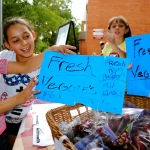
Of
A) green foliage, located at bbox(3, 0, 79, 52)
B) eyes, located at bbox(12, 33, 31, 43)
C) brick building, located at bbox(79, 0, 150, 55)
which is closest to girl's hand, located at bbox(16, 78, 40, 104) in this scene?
eyes, located at bbox(12, 33, 31, 43)

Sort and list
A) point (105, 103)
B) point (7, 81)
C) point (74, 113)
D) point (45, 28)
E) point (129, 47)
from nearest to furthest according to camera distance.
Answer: point (105, 103) → point (129, 47) → point (74, 113) → point (7, 81) → point (45, 28)

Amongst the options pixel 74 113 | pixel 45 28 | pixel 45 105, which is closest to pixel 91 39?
pixel 45 105

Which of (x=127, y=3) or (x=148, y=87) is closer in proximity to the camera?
(x=148, y=87)

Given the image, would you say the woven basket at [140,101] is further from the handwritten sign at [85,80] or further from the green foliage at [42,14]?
the green foliage at [42,14]

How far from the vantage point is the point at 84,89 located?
33.2 inches

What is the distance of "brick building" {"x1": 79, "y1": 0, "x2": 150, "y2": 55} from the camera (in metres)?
6.63

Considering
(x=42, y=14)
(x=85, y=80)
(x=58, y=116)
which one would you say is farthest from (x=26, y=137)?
(x=42, y=14)

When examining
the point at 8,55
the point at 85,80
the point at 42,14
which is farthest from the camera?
the point at 42,14

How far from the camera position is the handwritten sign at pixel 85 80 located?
0.80 m

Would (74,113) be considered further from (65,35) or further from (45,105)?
(65,35)

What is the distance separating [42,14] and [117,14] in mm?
6998

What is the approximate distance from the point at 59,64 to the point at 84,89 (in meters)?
0.13

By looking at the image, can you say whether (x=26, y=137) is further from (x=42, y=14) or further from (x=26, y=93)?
(x=42, y=14)

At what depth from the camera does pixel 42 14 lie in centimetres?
1292
